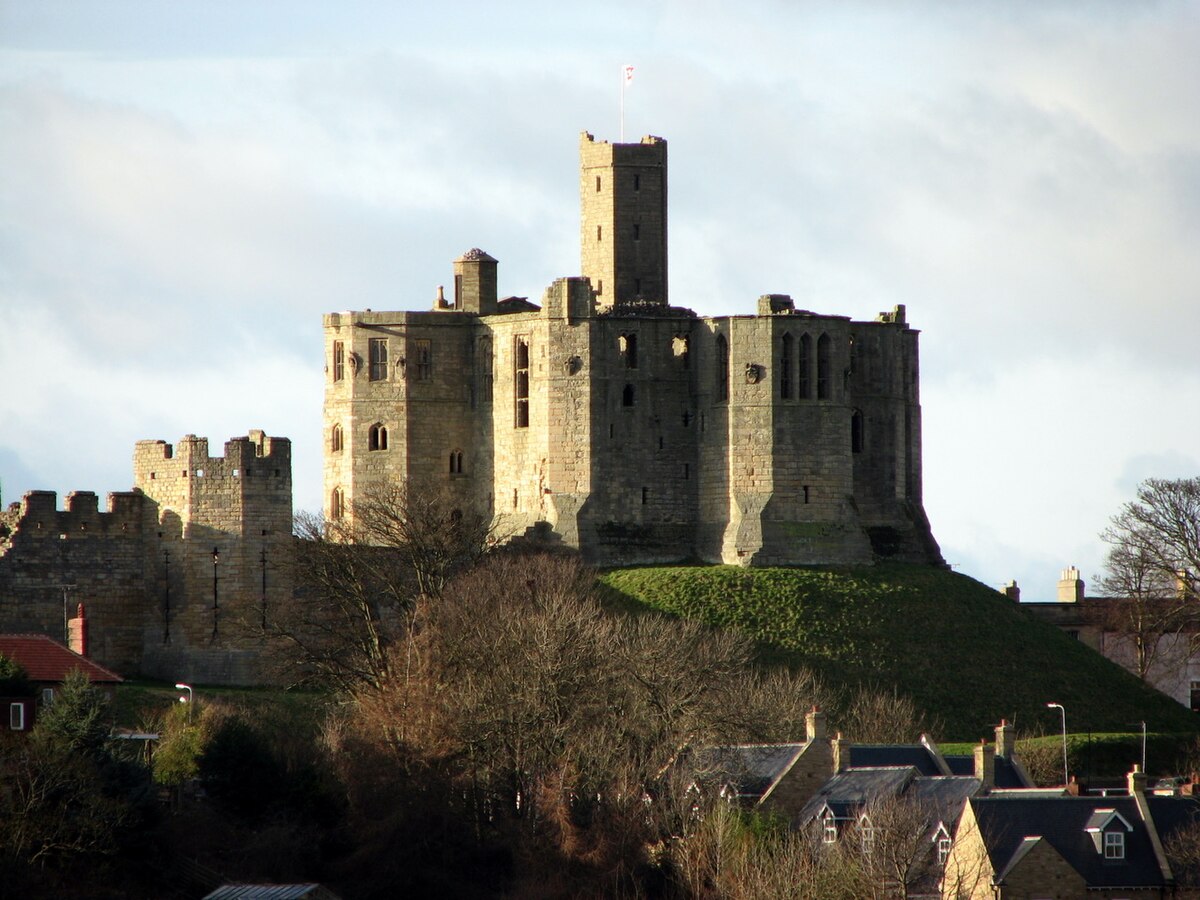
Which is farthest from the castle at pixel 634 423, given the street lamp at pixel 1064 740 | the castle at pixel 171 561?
the castle at pixel 171 561

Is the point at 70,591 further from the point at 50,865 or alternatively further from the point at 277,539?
the point at 50,865

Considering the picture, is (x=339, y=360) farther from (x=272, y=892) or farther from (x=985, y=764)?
(x=272, y=892)

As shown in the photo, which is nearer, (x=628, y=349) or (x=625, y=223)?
(x=628, y=349)

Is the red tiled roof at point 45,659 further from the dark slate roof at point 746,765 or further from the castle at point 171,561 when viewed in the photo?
the dark slate roof at point 746,765

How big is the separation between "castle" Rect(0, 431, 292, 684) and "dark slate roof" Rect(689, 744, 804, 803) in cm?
1727

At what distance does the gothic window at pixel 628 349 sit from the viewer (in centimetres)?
10088

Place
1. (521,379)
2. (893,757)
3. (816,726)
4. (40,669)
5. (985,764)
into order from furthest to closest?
1. (521,379)
2. (40,669)
3. (893,757)
4. (816,726)
5. (985,764)

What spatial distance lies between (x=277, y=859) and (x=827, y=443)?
117ft

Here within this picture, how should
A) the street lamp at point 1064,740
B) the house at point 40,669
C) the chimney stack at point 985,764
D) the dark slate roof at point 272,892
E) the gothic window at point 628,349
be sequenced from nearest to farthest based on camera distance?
the dark slate roof at point 272,892, the chimney stack at point 985,764, the house at point 40,669, the street lamp at point 1064,740, the gothic window at point 628,349

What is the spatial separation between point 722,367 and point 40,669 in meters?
30.8

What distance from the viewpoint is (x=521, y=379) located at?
102m

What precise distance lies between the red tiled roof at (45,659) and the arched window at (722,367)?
2786 cm

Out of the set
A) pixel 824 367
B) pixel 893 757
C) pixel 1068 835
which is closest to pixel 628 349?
pixel 824 367

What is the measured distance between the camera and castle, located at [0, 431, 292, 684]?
85750 mm
